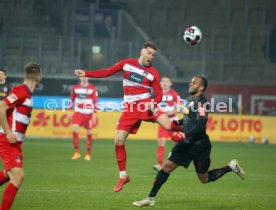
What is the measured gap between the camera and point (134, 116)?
13477mm

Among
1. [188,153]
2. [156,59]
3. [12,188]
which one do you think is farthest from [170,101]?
[156,59]

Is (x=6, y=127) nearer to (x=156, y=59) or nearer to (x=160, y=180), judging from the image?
(x=160, y=180)

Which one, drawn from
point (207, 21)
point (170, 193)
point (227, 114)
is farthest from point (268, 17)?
point (170, 193)

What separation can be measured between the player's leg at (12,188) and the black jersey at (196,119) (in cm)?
312

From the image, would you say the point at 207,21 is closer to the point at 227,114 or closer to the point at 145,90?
the point at 227,114

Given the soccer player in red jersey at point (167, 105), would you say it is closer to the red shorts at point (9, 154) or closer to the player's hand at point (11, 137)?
the red shorts at point (9, 154)

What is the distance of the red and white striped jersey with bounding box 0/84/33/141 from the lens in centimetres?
991

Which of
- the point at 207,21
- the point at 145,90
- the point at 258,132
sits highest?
the point at 207,21

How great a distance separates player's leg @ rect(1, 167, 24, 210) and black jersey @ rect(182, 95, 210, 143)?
3120 millimetres

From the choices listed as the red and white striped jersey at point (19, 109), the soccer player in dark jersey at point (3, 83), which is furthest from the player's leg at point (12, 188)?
the soccer player in dark jersey at point (3, 83)

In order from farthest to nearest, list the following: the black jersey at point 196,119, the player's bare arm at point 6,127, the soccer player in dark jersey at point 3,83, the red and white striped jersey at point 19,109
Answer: the soccer player in dark jersey at point 3,83
the black jersey at point 196,119
the red and white striped jersey at point 19,109
the player's bare arm at point 6,127

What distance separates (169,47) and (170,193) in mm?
24111

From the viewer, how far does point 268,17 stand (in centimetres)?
4100

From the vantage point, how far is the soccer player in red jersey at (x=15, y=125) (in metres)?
9.81
